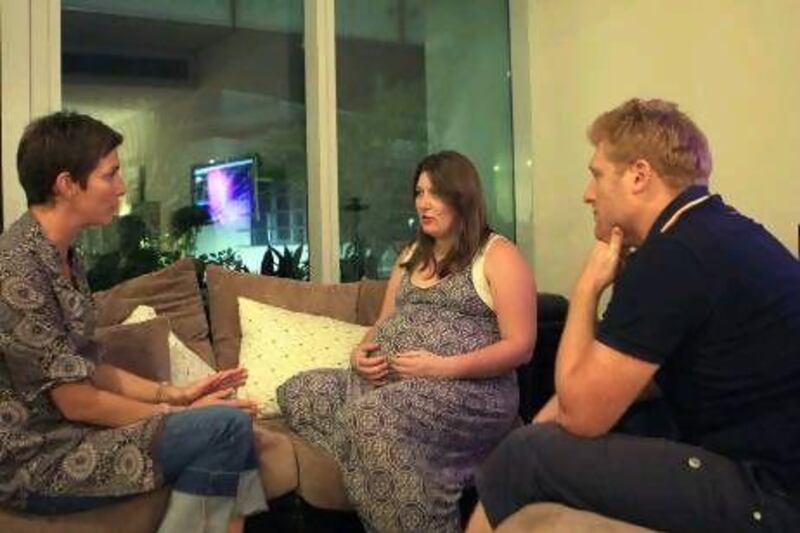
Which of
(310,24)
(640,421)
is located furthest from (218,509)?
(310,24)

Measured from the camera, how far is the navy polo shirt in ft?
4.35

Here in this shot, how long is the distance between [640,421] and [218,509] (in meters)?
0.93

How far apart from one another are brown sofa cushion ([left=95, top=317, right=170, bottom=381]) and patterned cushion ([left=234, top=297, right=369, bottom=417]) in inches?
13.3

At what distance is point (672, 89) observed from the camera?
3.21 metres

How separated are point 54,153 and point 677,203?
4.25ft

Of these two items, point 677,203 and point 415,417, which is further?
point 415,417

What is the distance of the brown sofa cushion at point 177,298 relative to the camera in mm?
2729

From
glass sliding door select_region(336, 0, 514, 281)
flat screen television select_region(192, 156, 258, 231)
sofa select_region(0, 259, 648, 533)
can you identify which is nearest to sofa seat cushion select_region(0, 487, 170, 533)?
sofa select_region(0, 259, 648, 533)

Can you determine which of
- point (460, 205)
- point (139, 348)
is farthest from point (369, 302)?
point (139, 348)

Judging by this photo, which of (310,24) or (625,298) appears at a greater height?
(310,24)

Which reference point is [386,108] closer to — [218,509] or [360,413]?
[360,413]

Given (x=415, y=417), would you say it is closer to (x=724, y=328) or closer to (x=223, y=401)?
(x=223, y=401)

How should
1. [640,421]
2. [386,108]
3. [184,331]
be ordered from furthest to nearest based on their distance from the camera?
[386,108] → [184,331] → [640,421]

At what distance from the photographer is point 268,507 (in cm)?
207
